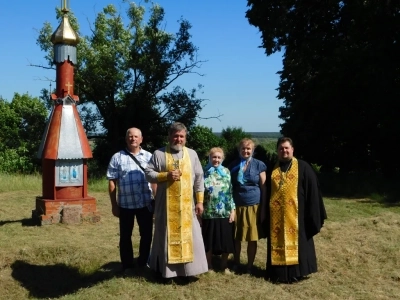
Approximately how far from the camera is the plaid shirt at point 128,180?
6047 millimetres

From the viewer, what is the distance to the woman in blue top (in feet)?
19.8

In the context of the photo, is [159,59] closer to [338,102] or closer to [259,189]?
[338,102]

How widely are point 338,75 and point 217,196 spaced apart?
35.8ft

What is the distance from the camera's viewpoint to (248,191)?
20.0 ft

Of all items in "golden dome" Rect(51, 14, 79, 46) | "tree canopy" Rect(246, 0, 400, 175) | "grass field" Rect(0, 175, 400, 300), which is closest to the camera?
"grass field" Rect(0, 175, 400, 300)

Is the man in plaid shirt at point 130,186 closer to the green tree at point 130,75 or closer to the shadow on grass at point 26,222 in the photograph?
the shadow on grass at point 26,222

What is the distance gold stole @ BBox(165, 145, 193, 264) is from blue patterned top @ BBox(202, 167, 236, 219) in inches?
13.6

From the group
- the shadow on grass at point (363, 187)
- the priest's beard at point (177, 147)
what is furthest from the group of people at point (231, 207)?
the shadow on grass at point (363, 187)

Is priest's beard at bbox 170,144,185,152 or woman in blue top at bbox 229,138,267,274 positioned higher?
priest's beard at bbox 170,144,185,152

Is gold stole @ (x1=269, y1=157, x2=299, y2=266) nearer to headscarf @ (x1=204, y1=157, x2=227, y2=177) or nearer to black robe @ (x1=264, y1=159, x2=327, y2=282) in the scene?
black robe @ (x1=264, y1=159, x2=327, y2=282)

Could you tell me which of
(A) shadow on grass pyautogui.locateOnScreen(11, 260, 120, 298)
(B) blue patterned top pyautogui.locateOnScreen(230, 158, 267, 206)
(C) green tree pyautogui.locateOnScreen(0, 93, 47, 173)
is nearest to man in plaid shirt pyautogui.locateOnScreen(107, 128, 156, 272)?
(A) shadow on grass pyautogui.locateOnScreen(11, 260, 120, 298)

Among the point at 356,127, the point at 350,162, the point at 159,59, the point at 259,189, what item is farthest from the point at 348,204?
the point at 159,59

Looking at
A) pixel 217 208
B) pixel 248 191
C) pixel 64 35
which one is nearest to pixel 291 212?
pixel 248 191

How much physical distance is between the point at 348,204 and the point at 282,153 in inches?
302
